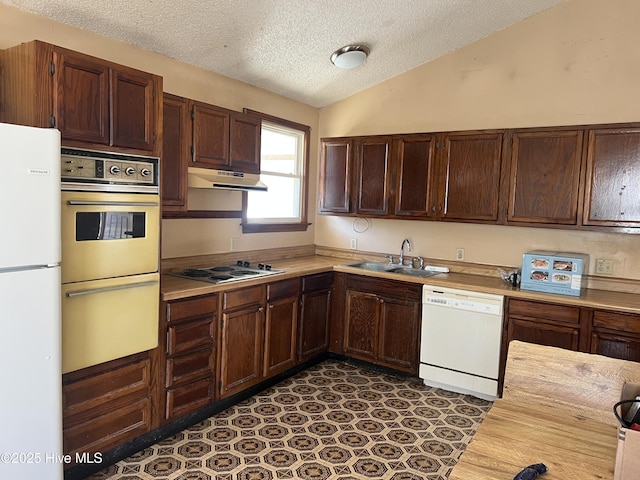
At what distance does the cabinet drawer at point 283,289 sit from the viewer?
11.6ft

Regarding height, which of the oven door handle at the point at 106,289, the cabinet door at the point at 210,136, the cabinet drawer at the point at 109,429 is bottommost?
the cabinet drawer at the point at 109,429

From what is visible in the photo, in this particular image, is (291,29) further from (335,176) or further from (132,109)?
(335,176)

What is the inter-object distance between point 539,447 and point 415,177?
2.90 meters

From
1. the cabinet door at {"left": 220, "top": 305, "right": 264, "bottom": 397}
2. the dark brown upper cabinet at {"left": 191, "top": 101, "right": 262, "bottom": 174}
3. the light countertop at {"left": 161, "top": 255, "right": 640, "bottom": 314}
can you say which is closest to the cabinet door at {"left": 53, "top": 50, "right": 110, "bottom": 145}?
the dark brown upper cabinet at {"left": 191, "top": 101, "right": 262, "bottom": 174}

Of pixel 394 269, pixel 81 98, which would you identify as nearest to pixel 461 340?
pixel 394 269

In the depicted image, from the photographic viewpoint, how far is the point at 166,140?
3.00 metres

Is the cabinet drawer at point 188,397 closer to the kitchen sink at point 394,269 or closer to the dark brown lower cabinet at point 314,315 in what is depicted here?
the dark brown lower cabinet at point 314,315

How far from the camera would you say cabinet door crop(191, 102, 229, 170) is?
320 centimetres

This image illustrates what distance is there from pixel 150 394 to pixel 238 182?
5.24ft

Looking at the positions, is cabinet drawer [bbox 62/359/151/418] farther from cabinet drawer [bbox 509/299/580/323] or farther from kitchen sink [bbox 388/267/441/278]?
cabinet drawer [bbox 509/299/580/323]

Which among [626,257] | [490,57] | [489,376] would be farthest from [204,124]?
[626,257]

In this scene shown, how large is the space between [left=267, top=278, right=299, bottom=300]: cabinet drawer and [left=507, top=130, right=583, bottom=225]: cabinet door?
1.78 m

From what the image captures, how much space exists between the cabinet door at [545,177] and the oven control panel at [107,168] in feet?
8.58

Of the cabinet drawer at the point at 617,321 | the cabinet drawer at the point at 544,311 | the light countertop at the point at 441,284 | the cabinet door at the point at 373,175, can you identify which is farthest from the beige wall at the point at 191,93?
the cabinet drawer at the point at 617,321
